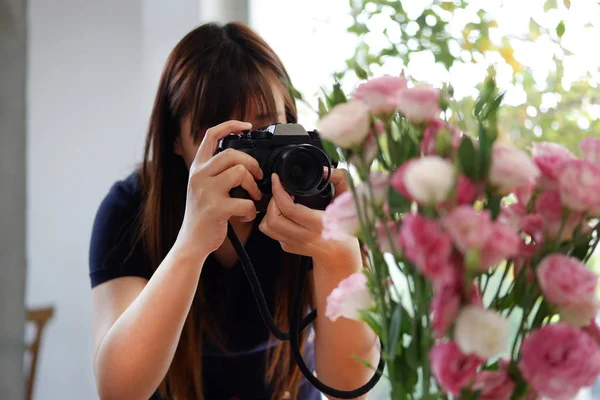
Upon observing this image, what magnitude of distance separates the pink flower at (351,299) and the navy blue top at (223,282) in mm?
482

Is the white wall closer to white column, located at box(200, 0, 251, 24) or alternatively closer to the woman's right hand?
white column, located at box(200, 0, 251, 24)

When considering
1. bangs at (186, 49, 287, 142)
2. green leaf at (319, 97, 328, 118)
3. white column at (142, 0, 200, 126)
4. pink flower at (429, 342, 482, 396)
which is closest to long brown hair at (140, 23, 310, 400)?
bangs at (186, 49, 287, 142)

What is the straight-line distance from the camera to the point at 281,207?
639 millimetres

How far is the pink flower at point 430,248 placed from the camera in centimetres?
32

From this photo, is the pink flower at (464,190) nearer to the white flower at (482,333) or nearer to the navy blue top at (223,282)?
the white flower at (482,333)

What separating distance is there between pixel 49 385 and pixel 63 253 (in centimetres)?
37

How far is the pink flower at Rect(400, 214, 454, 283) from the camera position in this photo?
1.06 ft

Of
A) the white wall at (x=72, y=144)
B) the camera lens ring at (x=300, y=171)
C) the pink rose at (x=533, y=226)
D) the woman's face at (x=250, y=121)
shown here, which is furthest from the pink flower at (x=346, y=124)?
the white wall at (x=72, y=144)

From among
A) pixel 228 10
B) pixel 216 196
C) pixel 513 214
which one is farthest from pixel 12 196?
pixel 228 10

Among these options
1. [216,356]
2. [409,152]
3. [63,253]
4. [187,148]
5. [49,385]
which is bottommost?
[49,385]

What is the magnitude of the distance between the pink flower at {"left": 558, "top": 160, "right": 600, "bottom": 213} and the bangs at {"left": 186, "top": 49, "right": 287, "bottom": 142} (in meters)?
0.48

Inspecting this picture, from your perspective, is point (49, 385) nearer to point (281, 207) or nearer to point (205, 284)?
point (205, 284)

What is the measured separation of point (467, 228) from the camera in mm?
320

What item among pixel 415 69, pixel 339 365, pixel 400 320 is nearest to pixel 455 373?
pixel 400 320
